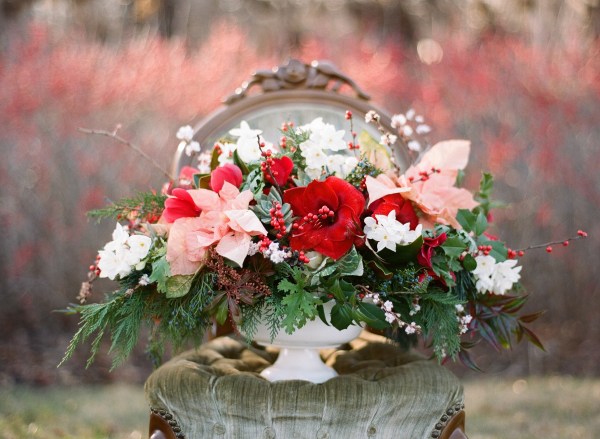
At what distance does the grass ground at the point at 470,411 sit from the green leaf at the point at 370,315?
1.49m

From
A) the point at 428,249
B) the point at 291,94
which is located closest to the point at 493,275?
the point at 428,249

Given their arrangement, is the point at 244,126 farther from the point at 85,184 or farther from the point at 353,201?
the point at 85,184

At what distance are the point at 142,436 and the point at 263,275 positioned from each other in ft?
4.91

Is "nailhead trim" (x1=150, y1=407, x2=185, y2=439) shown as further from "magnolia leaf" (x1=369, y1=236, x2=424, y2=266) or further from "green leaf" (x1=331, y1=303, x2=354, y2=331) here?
"magnolia leaf" (x1=369, y1=236, x2=424, y2=266)

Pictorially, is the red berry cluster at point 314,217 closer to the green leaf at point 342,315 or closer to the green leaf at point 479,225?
the green leaf at point 342,315

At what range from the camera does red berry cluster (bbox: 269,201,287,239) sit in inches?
49.1

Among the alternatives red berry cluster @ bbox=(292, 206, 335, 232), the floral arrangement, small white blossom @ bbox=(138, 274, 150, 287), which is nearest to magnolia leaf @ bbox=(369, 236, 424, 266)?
the floral arrangement

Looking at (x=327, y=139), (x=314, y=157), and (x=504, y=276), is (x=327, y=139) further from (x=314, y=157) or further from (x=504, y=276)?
(x=504, y=276)

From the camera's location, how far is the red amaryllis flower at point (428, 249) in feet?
4.19

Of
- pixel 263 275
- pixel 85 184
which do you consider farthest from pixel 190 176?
pixel 85 184

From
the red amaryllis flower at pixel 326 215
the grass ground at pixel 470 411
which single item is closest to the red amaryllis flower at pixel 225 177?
the red amaryllis flower at pixel 326 215

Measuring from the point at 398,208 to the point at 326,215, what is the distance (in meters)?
0.16

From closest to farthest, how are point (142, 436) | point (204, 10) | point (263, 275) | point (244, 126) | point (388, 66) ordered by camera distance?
point (263, 275)
point (244, 126)
point (142, 436)
point (388, 66)
point (204, 10)

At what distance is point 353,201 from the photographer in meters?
1.29
